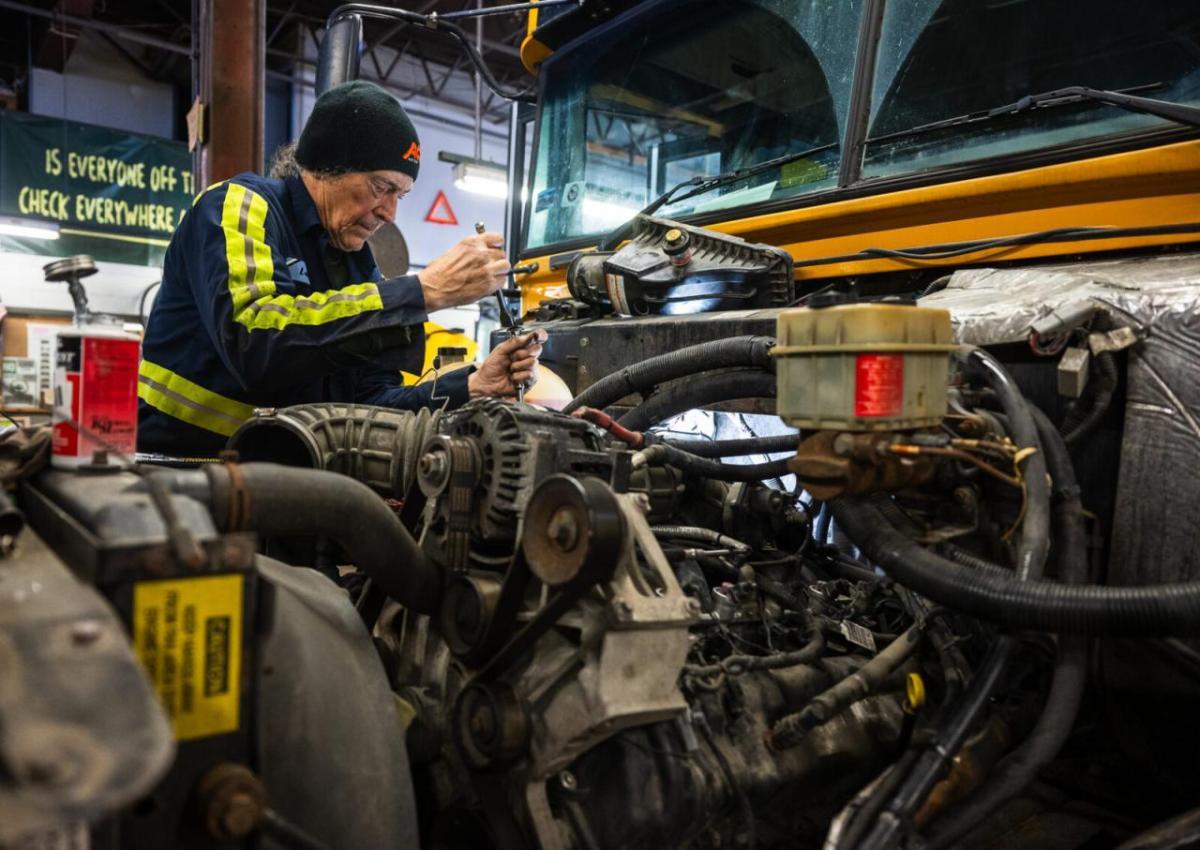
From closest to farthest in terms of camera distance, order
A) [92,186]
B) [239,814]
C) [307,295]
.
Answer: [239,814] < [307,295] < [92,186]

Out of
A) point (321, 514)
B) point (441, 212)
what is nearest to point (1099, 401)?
point (321, 514)

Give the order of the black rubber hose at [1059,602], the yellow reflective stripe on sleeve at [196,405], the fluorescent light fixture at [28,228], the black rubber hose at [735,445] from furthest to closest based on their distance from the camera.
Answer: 1. the fluorescent light fixture at [28,228]
2. the yellow reflective stripe on sleeve at [196,405]
3. the black rubber hose at [735,445]
4. the black rubber hose at [1059,602]

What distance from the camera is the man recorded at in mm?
1789

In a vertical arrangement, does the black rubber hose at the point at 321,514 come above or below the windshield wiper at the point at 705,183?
below

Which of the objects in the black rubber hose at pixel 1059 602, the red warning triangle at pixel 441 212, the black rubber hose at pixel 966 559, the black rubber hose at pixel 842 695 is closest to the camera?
the black rubber hose at pixel 1059 602

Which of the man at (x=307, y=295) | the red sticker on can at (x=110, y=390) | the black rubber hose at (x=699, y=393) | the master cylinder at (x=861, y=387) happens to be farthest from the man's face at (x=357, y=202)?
the master cylinder at (x=861, y=387)

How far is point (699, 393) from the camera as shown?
1767mm

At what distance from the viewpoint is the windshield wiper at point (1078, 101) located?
1439 mm

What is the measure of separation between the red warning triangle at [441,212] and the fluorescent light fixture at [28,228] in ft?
13.7

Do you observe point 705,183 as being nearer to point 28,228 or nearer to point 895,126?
point 895,126

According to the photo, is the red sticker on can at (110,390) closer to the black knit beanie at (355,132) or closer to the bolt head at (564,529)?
the bolt head at (564,529)

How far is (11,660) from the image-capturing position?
0.65 meters

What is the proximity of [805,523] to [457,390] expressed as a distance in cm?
94

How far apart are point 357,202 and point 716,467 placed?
1111 millimetres
